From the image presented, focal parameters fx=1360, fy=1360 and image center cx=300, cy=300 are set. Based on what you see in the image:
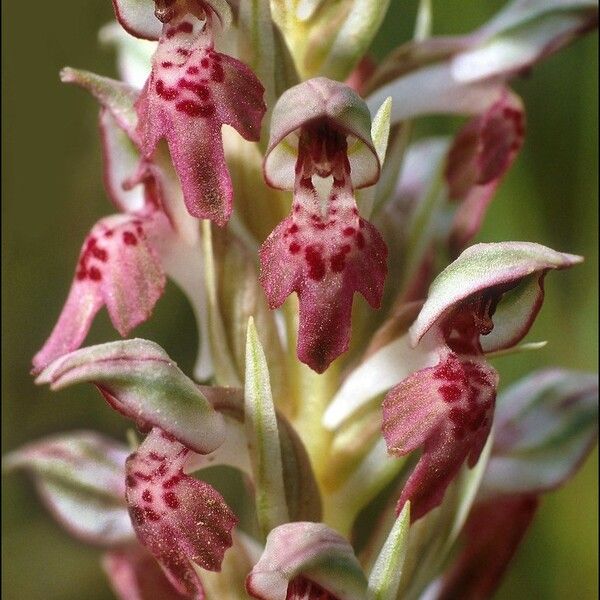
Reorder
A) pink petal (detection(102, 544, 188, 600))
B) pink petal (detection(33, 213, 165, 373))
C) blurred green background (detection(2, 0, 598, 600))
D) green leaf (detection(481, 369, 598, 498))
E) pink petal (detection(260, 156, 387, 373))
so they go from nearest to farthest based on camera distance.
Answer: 1. pink petal (detection(260, 156, 387, 373))
2. pink petal (detection(33, 213, 165, 373))
3. pink petal (detection(102, 544, 188, 600))
4. green leaf (detection(481, 369, 598, 498))
5. blurred green background (detection(2, 0, 598, 600))

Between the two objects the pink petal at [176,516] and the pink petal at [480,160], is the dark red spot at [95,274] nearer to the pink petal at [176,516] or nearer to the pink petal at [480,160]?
the pink petal at [176,516]

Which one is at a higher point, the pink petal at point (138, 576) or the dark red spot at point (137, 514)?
the dark red spot at point (137, 514)

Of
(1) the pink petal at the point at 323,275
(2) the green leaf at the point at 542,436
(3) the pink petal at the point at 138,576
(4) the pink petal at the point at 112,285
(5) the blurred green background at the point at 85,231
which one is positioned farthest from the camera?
(5) the blurred green background at the point at 85,231

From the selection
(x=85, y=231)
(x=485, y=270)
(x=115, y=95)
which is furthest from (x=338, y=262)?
(x=85, y=231)

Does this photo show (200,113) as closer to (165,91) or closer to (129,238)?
(165,91)

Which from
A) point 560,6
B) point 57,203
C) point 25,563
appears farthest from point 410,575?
point 57,203

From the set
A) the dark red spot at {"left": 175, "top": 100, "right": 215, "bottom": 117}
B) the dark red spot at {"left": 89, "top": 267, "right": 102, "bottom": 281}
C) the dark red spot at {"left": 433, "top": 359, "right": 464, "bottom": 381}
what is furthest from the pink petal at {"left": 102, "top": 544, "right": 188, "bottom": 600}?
the dark red spot at {"left": 175, "top": 100, "right": 215, "bottom": 117}

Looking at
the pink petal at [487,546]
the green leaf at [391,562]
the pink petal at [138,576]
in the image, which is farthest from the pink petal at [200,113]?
the pink petal at [487,546]

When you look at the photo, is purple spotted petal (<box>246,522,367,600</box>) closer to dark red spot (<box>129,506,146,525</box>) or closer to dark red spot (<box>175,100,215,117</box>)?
dark red spot (<box>129,506,146,525</box>)
